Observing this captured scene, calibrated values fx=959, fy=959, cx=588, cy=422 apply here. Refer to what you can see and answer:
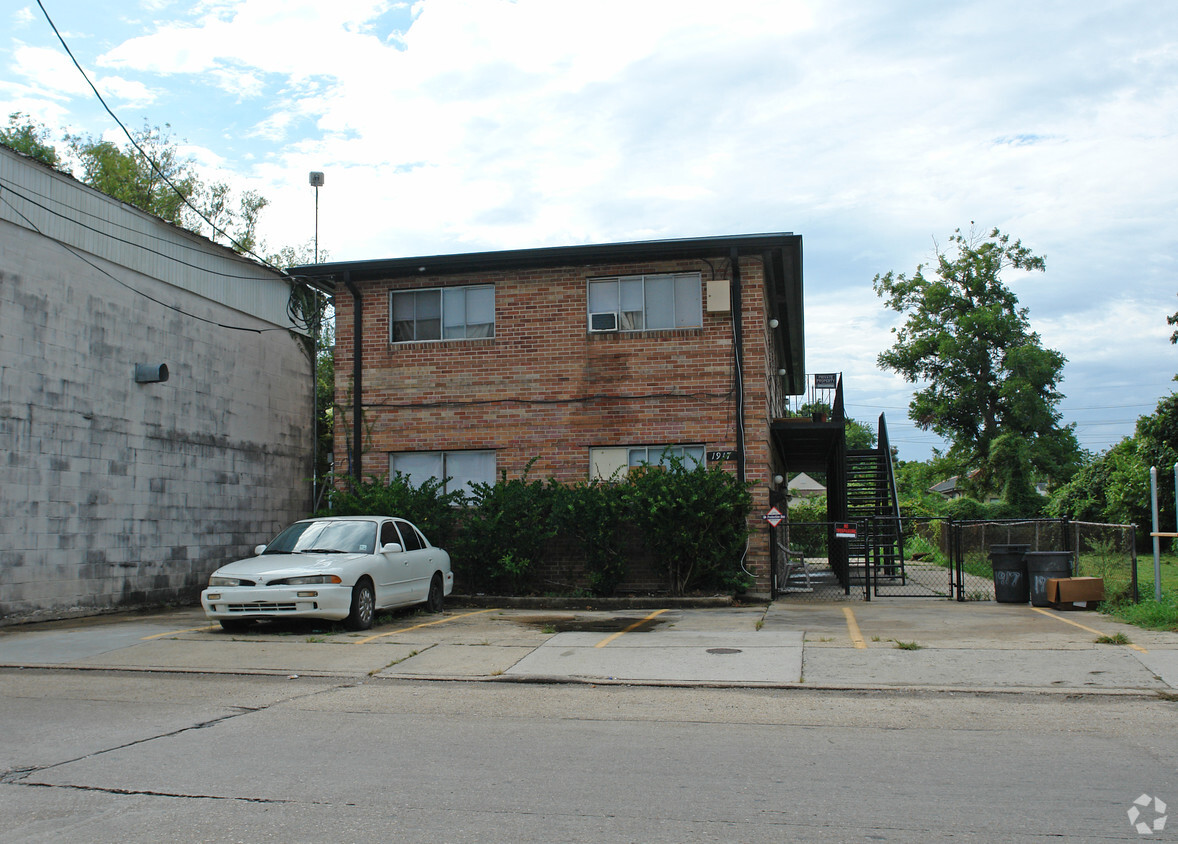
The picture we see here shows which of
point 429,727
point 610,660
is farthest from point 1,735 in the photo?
point 610,660

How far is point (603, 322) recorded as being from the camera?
16.8 meters

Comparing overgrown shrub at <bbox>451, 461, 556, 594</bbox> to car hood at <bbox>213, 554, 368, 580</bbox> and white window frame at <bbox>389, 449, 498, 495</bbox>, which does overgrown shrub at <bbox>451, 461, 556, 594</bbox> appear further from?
car hood at <bbox>213, 554, 368, 580</bbox>

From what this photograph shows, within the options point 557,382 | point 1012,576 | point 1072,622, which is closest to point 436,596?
point 557,382

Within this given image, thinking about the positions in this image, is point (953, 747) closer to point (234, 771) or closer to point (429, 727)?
point (429, 727)

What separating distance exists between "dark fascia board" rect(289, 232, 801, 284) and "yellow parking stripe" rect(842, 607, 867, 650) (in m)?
6.13

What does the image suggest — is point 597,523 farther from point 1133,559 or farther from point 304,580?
point 1133,559

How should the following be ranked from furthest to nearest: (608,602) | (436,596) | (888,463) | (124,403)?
(888,463), (124,403), (608,602), (436,596)

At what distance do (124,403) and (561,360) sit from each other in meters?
7.06

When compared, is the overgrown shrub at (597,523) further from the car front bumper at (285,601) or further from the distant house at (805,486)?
the distant house at (805,486)

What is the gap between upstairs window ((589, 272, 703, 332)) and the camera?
1656 centimetres

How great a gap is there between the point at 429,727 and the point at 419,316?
1177 cm

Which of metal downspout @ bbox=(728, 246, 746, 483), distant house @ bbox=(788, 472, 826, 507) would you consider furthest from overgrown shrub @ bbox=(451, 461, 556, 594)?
distant house @ bbox=(788, 472, 826, 507)

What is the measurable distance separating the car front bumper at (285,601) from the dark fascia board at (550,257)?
7470 millimetres

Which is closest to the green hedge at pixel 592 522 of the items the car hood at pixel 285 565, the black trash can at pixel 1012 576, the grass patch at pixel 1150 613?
the black trash can at pixel 1012 576
